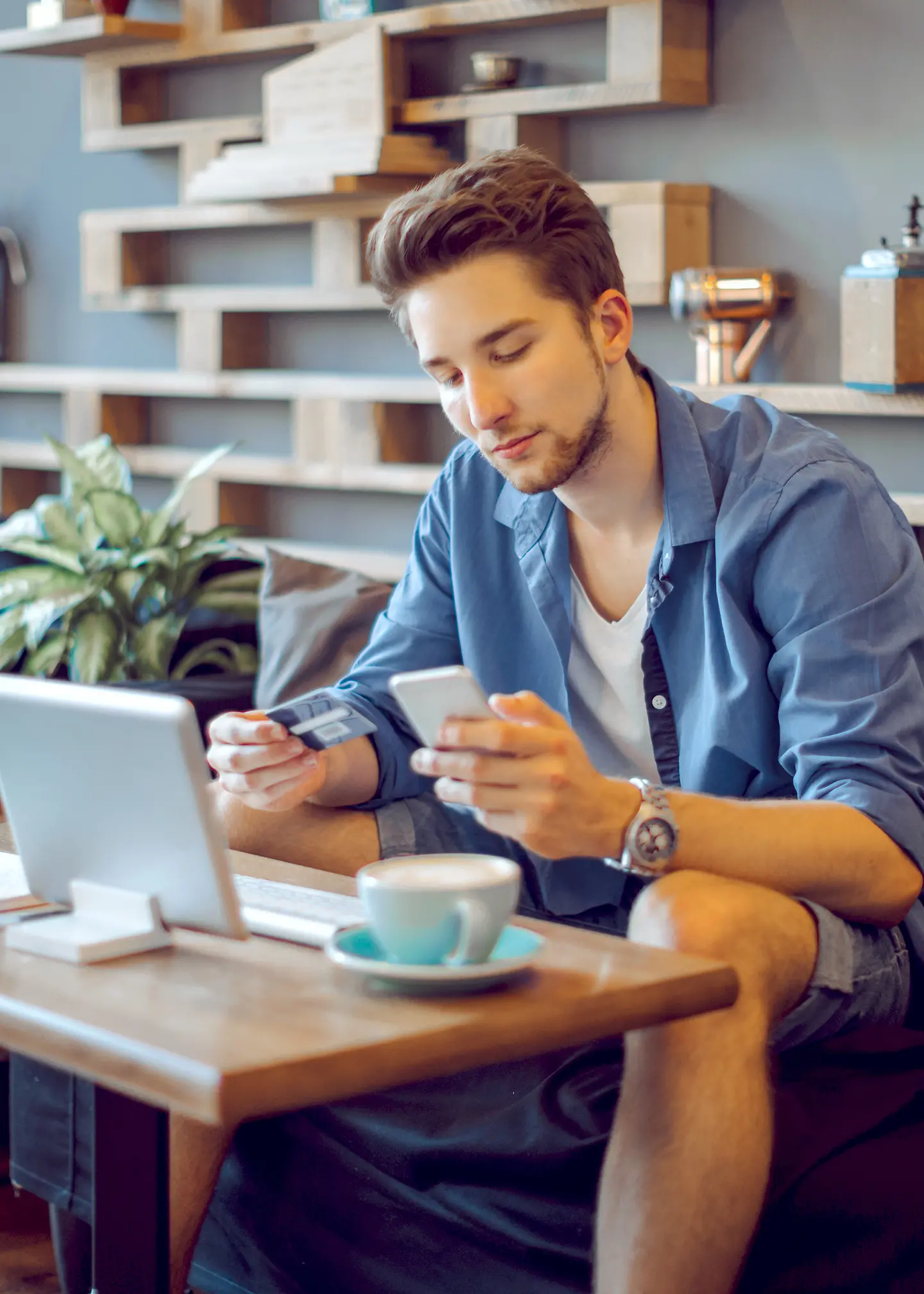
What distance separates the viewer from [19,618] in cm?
315

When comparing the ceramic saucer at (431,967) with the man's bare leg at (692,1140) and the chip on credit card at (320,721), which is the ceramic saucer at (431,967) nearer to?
the man's bare leg at (692,1140)

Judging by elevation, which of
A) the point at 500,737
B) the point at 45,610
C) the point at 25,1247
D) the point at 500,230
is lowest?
the point at 25,1247

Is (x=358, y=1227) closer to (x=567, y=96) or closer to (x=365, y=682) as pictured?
(x=365, y=682)

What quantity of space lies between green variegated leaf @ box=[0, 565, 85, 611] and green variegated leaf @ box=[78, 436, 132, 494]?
0.91ft

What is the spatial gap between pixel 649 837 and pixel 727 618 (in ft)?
1.37

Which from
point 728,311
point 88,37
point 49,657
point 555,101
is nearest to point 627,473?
point 728,311

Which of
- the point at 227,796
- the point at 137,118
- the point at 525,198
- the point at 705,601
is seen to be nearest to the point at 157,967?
the point at 227,796

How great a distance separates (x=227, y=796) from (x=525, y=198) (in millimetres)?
708

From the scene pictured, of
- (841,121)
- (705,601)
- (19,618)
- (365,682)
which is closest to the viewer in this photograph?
(705,601)

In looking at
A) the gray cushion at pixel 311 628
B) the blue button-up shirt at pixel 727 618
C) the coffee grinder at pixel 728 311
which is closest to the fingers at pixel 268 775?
the blue button-up shirt at pixel 727 618

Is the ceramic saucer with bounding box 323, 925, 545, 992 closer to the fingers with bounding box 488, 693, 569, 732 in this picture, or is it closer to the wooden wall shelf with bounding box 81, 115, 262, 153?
the fingers with bounding box 488, 693, 569, 732

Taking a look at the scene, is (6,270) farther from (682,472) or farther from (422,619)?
(682,472)

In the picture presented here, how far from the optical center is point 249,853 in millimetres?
1880

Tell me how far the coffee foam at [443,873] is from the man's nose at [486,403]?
67cm
